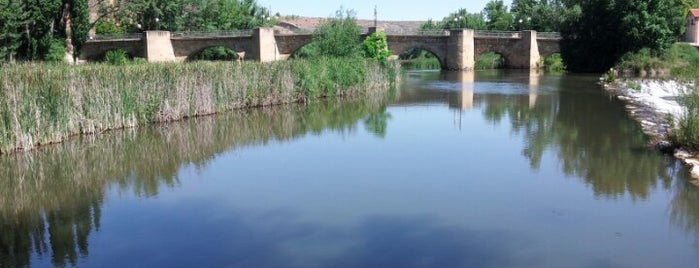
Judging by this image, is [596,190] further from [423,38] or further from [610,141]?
[423,38]

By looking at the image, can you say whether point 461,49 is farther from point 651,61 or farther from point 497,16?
point 497,16

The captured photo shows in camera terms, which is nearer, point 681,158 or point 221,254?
point 221,254

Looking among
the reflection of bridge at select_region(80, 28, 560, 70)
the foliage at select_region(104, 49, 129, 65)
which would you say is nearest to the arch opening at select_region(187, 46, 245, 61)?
the reflection of bridge at select_region(80, 28, 560, 70)

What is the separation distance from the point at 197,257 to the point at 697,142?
882cm

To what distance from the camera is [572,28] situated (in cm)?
5072

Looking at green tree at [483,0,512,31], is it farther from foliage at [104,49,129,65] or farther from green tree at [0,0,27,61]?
green tree at [0,0,27,61]

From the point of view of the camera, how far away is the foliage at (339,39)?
3332cm

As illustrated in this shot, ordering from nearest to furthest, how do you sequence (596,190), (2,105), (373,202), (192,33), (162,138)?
1. (373,202)
2. (596,190)
3. (2,105)
4. (162,138)
5. (192,33)

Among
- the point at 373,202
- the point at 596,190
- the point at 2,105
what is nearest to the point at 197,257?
the point at 373,202

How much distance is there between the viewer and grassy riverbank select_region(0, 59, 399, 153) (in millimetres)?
13094

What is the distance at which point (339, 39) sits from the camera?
3356 centimetres

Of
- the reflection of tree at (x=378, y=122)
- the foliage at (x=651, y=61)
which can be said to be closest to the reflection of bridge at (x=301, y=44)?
the foliage at (x=651, y=61)

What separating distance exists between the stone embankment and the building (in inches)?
1369

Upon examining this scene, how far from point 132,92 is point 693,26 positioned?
6112cm
